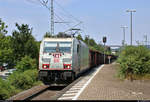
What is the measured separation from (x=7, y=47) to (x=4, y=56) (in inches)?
39.9

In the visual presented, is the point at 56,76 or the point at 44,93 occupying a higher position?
the point at 56,76

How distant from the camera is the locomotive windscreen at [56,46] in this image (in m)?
16.9

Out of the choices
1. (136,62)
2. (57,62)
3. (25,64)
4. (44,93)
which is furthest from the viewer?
(25,64)

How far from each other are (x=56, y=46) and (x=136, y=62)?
571 cm

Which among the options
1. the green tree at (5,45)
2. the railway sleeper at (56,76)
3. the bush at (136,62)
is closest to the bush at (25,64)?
the green tree at (5,45)

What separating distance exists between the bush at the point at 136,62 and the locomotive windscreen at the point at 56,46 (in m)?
4.27

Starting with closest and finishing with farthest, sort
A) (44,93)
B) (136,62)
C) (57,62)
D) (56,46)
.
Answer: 1. (44,93)
2. (57,62)
3. (56,46)
4. (136,62)

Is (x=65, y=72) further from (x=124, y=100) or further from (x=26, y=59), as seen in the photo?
(x=26, y=59)

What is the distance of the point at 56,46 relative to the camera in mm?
16969

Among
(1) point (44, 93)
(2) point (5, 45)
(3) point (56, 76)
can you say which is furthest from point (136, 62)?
(2) point (5, 45)

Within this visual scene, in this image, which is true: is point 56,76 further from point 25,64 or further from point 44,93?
point 25,64

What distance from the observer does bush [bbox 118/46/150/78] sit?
18.1 metres

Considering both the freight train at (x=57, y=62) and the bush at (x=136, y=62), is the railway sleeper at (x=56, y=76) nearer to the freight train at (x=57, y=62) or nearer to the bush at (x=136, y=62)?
the freight train at (x=57, y=62)

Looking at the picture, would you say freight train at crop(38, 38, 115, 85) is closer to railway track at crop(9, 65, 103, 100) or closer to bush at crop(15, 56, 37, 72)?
railway track at crop(9, 65, 103, 100)
